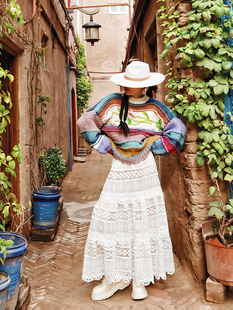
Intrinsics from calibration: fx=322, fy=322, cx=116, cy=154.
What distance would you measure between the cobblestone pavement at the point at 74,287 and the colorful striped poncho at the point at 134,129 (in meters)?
1.26

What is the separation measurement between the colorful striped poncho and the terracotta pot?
2.88 ft

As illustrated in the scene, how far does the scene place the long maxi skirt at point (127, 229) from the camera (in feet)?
9.07

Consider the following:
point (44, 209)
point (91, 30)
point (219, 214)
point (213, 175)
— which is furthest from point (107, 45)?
point (219, 214)

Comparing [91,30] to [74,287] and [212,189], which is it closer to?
[212,189]

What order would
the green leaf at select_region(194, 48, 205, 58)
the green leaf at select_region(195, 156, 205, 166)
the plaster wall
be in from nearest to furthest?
the green leaf at select_region(194, 48, 205, 58) → the green leaf at select_region(195, 156, 205, 166) → the plaster wall

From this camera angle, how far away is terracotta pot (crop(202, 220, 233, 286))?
2.65 meters

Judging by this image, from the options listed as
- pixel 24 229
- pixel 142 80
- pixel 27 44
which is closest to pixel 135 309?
pixel 142 80

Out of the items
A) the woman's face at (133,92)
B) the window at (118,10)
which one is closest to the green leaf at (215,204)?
the woman's face at (133,92)

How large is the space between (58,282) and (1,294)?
1.32 m

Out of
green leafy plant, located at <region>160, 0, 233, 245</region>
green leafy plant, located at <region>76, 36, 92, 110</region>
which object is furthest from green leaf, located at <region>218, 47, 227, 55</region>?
green leafy plant, located at <region>76, 36, 92, 110</region>

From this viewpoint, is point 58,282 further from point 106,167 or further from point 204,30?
point 106,167

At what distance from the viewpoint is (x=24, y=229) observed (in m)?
4.49

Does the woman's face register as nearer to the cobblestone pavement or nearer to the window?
the cobblestone pavement

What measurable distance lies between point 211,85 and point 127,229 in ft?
4.75
